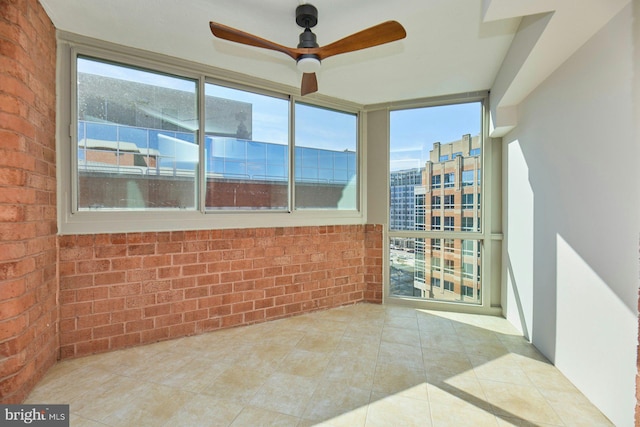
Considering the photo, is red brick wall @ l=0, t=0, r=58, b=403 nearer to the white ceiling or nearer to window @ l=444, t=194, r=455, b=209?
the white ceiling

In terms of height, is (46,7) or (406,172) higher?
(46,7)

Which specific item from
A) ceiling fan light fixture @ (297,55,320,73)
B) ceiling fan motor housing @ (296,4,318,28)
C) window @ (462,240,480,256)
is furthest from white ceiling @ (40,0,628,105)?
window @ (462,240,480,256)

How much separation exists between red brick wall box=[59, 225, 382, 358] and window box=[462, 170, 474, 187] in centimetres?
126

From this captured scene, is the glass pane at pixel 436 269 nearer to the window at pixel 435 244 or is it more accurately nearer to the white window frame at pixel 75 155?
the window at pixel 435 244

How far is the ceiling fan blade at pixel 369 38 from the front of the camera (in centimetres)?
163

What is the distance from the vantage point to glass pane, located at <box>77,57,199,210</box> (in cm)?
247

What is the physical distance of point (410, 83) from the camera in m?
3.21

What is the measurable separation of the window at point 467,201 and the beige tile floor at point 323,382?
149cm

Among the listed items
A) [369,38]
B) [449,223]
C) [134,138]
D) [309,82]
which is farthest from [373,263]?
[134,138]

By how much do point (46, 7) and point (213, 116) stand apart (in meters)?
1.36

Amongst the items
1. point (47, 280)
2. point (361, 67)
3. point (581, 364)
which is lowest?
point (581, 364)

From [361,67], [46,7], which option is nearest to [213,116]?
[46,7]

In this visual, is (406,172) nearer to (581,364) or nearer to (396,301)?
(396,301)

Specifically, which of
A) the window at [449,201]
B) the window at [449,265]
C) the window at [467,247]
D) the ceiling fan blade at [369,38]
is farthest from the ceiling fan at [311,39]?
the window at [449,265]
